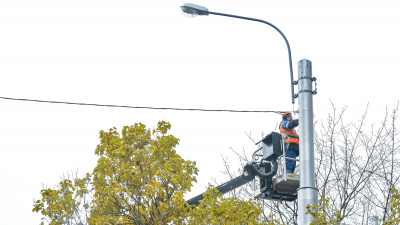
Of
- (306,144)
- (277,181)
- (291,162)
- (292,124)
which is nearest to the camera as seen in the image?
(306,144)

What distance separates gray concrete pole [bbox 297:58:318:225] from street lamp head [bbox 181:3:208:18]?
1968 mm

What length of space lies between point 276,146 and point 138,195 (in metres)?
3.62

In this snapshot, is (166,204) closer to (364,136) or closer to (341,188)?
(341,188)

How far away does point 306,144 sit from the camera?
257 inches

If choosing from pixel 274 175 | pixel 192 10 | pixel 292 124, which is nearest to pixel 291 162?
pixel 274 175

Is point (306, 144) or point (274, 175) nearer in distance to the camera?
point (306, 144)

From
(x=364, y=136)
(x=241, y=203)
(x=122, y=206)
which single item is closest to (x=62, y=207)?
(x=122, y=206)

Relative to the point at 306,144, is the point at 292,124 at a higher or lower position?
higher

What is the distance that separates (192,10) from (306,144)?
10.2 ft

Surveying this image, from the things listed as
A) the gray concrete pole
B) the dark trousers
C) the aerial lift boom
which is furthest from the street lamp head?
the dark trousers

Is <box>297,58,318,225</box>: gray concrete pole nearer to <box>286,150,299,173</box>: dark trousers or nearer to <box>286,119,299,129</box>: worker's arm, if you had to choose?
<box>286,119,299,129</box>: worker's arm

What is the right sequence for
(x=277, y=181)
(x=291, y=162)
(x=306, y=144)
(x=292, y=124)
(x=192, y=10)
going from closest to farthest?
(x=306, y=144) < (x=192, y=10) < (x=292, y=124) < (x=277, y=181) < (x=291, y=162)

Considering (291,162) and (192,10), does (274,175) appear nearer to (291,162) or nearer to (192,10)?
(291,162)

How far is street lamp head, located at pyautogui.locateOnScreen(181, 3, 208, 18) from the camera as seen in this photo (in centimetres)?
793
